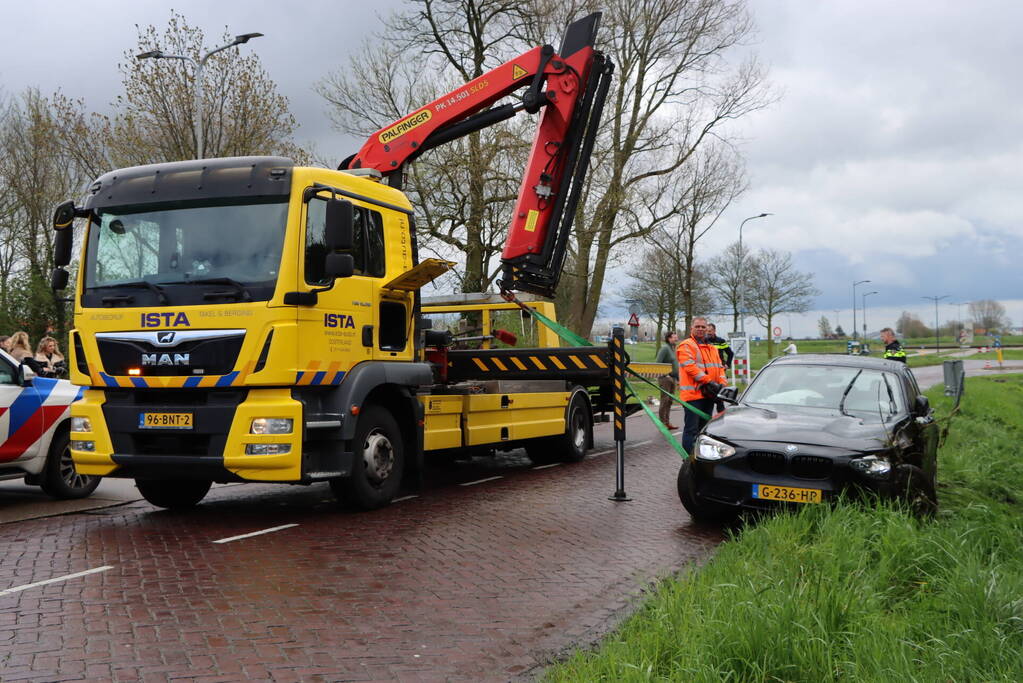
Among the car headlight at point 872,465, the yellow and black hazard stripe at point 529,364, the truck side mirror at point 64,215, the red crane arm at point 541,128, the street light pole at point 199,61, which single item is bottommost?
the car headlight at point 872,465

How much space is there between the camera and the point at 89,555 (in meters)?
6.94

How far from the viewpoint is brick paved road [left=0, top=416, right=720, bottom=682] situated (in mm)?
4680

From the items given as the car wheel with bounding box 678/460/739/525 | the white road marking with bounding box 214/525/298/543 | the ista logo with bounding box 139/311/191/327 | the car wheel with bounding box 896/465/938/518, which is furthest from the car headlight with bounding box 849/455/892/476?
the ista logo with bounding box 139/311/191/327

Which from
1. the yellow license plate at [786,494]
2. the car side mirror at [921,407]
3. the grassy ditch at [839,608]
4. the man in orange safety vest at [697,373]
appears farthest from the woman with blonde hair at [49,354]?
the car side mirror at [921,407]

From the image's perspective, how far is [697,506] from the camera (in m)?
7.91

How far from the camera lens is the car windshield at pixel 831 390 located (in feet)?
27.7

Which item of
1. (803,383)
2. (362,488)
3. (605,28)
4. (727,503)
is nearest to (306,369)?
(362,488)

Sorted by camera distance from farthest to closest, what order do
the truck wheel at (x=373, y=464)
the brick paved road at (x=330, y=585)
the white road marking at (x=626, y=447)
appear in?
1. the white road marking at (x=626, y=447)
2. the truck wheel at (x=373, y=464)
3. the brick paved road at (x=330, y=585)

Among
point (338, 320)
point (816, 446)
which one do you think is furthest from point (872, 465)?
point (338, 320)

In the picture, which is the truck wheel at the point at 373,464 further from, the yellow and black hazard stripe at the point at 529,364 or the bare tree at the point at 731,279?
the bare tree at the point at 731,279

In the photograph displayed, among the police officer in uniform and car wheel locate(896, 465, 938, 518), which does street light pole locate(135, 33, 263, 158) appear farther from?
car wheel locate(896, 465, 938, 518)

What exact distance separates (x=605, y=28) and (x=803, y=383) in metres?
21.9

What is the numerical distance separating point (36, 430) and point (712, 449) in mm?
6414

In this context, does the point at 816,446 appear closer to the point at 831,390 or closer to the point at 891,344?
the point at 831,390
